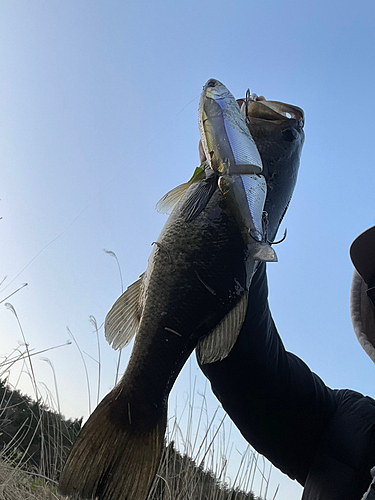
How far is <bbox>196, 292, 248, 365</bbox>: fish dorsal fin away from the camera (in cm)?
127

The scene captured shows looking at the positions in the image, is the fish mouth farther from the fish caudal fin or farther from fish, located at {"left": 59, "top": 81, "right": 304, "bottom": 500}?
the fish caudal fin

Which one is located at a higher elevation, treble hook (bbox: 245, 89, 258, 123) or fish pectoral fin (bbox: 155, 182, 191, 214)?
treble hook (bbox: 245, 89, 258, 123)

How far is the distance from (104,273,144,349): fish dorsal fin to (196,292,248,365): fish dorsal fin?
256 millimetres

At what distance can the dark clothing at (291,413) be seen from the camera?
1.86m

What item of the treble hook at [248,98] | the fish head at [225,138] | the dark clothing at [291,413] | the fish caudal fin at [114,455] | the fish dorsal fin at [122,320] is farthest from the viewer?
the dark clothing at [291,413]

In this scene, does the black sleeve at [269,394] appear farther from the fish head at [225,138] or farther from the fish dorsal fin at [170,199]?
the fish head at [225,138]

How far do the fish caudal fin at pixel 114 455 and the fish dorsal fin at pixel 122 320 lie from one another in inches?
7.4

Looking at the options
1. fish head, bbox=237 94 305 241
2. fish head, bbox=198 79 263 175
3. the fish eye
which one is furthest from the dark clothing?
fish head, bbox=198 79 263 175

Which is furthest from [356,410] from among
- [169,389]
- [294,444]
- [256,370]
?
[169,389]

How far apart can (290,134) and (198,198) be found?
19.3 inches

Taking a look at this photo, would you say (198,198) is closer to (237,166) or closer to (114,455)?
(237,166)

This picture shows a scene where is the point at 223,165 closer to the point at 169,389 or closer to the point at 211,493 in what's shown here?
the point at 169,389

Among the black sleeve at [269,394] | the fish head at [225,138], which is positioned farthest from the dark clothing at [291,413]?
the fish head at [225,138]

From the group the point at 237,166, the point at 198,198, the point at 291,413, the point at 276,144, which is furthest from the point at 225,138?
the point at 291,413
